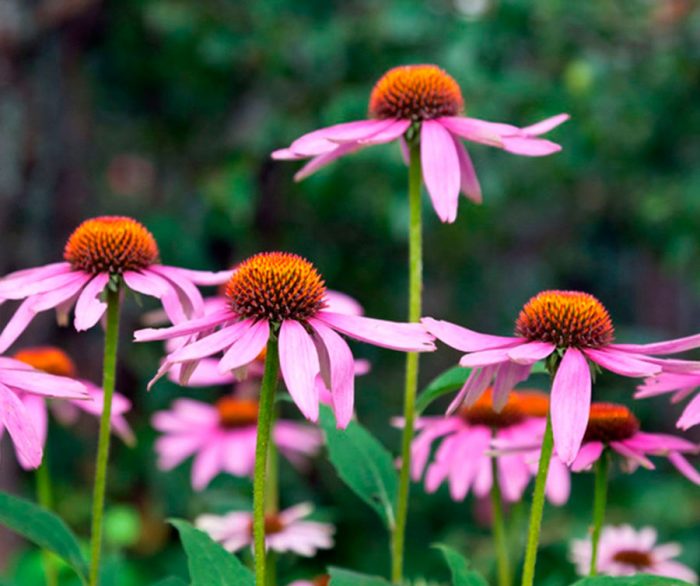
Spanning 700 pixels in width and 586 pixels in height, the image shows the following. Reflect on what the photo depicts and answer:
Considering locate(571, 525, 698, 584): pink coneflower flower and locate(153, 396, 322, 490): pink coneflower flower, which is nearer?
locate(571, 525, 698, 584): pink coneflower flower

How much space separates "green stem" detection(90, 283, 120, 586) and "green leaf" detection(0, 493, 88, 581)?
18mm

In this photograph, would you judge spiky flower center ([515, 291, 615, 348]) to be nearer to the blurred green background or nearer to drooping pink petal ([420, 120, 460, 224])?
drooping pink petal ([420, 120, 460, 224])

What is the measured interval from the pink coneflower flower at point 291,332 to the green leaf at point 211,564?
10cm

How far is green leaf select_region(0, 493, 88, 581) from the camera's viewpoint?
600mm

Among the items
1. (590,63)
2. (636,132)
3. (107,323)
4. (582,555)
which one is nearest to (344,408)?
(107,323)

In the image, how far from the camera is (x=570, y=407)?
530 mm

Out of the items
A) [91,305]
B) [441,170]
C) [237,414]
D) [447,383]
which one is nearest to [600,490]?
[447,383]

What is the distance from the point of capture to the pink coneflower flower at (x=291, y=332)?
53 cm

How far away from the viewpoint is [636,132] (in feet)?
8.90

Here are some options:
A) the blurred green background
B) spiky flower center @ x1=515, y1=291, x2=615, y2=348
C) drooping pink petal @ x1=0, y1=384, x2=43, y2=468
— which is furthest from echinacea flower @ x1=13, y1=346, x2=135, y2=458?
the blurred green background

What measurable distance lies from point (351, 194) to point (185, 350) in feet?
6.70

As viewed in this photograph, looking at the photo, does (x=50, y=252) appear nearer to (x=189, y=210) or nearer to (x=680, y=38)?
(x=189, y=210)

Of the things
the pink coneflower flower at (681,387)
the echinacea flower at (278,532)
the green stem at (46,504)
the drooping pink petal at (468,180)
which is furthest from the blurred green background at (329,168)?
the pink coneflower flower at (681,387)

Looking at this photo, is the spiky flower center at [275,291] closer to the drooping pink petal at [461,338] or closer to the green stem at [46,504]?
the drooping pink petal at [461,338]
